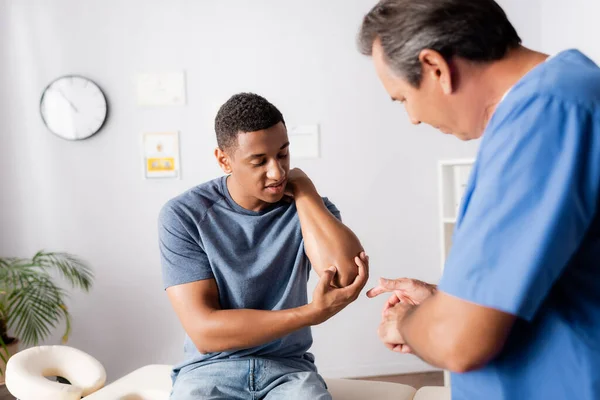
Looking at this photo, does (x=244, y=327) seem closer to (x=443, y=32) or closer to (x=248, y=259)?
(x=248, y=259)

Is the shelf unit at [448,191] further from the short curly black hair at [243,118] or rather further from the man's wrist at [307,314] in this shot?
the man's wrist at [307,314]

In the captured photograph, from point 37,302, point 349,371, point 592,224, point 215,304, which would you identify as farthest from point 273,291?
point 349,371

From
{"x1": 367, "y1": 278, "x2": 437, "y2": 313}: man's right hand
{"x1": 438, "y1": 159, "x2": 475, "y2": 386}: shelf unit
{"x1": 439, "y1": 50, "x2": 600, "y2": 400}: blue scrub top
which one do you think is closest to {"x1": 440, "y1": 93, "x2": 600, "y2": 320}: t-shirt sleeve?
{"x1": 439, "y1": 50, "x2": 600, "y2": 400}: blue scrub top

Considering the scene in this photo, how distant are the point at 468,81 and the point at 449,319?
0.35 m

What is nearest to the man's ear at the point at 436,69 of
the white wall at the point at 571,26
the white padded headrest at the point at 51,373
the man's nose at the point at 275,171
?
the man's nose at the point at 275,171

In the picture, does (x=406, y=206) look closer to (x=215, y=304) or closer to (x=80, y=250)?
(x=80, y=250)

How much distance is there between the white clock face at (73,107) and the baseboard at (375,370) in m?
2.01

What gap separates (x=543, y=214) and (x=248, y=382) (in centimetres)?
111

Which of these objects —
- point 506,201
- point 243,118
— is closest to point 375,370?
point 243,118

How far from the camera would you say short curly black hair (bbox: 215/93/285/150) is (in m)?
1.70

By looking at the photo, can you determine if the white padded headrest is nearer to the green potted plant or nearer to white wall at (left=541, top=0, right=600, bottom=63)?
the green potted plant

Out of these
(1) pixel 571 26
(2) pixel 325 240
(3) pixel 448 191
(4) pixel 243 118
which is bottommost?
(3) pixel 448 191

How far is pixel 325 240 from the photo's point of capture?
5.33 feet

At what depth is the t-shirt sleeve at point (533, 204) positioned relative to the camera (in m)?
0.77
